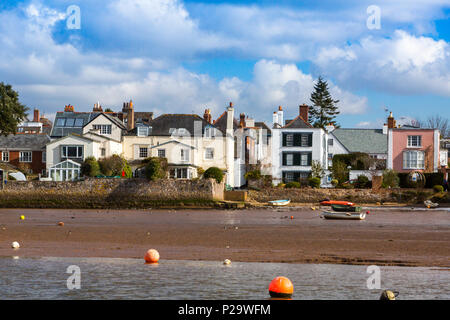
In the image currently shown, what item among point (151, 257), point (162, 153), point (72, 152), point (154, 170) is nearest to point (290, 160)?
point (162, 153)

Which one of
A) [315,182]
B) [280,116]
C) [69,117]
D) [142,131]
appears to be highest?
[280,116]

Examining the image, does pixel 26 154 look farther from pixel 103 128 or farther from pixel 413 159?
pixel 413 159

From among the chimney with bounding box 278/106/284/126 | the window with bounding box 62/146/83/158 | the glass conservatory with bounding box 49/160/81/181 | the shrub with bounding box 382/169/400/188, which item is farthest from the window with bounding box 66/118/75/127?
the shrub with bounding box 382/169/400/188

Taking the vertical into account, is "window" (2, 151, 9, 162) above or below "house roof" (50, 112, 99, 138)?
below

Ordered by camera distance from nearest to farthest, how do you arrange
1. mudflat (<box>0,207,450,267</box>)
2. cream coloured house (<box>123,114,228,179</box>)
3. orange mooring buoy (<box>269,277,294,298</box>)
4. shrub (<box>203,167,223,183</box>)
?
orange mooring buoy (<box>269,277,294,298</box>), mudflat (<box>0,207,450,267</box>), shrub (<box>203,167,223,183</box>), cream coloured house (<box>123,114,228,179</box>)

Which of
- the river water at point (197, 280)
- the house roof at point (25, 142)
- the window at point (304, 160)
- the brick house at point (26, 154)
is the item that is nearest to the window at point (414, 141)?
the window at point (304, 160)

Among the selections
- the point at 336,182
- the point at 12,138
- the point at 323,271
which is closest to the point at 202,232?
the point at 323,271

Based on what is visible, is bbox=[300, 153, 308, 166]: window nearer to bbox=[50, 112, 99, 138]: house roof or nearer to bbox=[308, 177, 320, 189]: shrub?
bbox=[308, 177, 320, 189]: shrub

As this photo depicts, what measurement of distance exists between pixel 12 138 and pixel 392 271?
66.8 metres

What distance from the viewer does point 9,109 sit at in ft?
214

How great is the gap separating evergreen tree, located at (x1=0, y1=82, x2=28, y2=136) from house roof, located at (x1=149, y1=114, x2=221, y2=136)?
15.3 meters

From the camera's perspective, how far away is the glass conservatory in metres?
66.8

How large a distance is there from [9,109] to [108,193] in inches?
Result: 592
